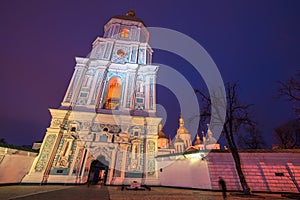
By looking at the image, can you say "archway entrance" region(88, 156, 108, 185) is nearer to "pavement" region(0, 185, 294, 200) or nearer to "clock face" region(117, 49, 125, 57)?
"pavement" region(0, 185, 294, 200)

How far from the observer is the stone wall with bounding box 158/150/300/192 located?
1066 cm

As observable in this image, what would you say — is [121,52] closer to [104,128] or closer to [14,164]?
[104,128]

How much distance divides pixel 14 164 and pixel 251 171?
18.0m

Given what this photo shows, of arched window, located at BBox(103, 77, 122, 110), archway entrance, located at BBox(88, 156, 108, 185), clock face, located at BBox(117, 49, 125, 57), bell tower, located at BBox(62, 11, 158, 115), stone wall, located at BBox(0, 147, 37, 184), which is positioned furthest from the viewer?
clock face, located at BBox(117, 49, 125, 57)

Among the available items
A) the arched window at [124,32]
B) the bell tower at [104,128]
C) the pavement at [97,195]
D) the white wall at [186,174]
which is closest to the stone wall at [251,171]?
the white wall at [186,174]

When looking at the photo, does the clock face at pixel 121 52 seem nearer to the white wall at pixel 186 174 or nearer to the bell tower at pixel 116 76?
the bell tower at pixel 116 76

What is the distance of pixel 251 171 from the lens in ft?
37.3

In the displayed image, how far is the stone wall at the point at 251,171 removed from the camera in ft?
35.0

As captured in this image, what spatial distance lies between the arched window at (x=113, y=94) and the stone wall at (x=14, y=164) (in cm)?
925

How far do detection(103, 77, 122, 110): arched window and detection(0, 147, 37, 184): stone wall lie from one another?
9250mm

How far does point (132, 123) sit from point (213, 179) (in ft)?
29.8

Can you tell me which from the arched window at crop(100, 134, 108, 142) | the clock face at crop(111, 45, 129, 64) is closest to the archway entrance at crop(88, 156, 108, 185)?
the arched window at crop(100, 134, 108, 142)

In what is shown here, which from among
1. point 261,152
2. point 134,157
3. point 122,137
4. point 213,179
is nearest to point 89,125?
point 122,137

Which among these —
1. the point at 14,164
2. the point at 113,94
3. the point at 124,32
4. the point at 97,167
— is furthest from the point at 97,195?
the point at 124,32
